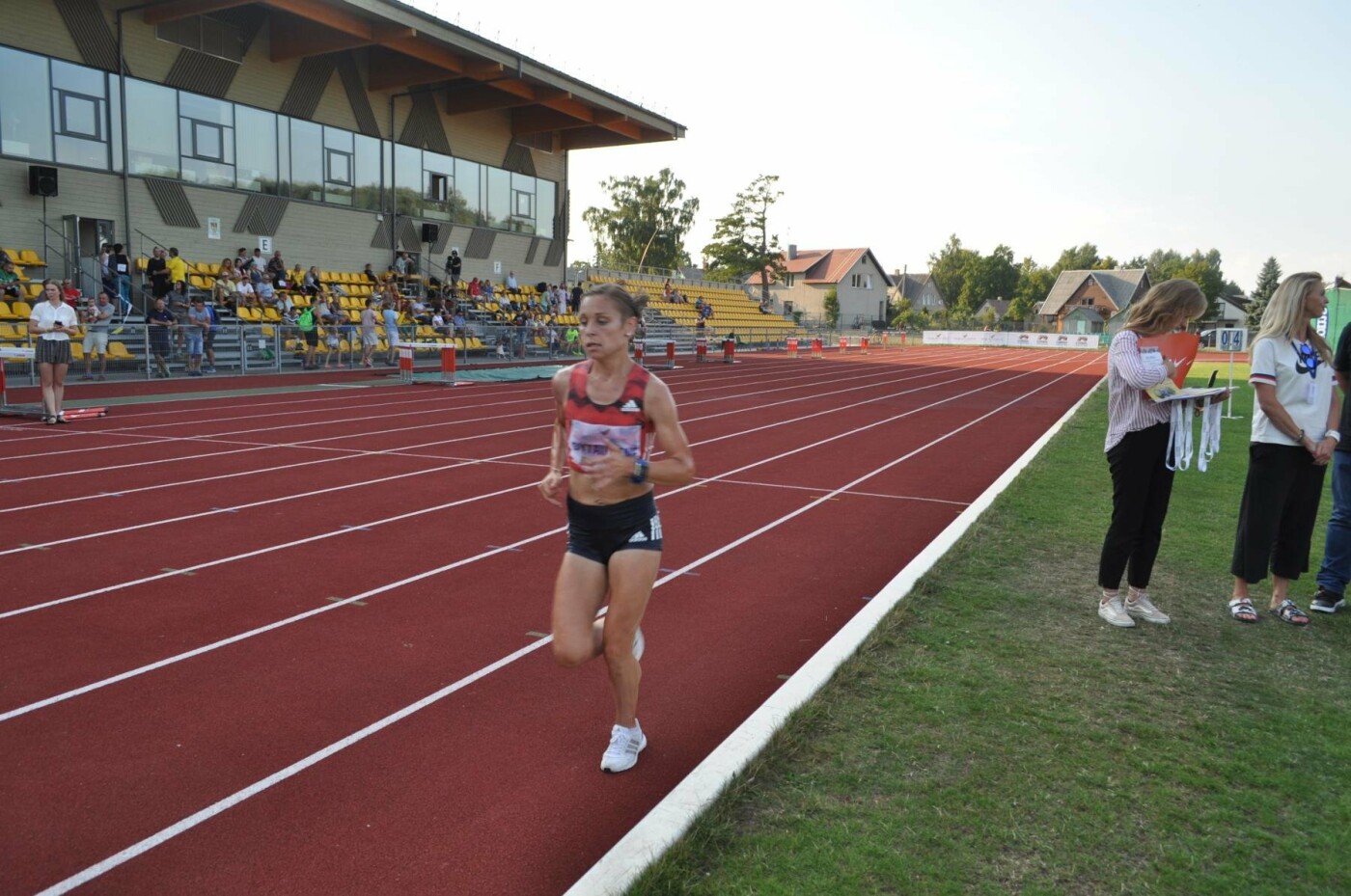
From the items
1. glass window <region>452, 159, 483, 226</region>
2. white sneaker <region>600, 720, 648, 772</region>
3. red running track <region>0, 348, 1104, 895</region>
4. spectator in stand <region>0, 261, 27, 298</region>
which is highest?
glass window <region>452, 159, 483, 226</region>

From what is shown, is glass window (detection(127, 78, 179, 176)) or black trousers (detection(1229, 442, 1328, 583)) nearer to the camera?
black trousers (detection(1229, 442, 1328, 583))

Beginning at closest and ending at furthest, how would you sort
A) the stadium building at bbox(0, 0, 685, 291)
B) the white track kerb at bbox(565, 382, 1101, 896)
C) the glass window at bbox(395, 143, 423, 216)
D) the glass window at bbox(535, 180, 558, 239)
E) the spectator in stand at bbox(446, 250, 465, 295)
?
the white track kerb at bbox(565, 382, 1101, 896) → the stadium building at bbox(0, 0, 685, 291) → the glass window at bbox(395, 143, 423, 216) → the spectator in stand at bbox(446, 250, 465, 295) → the glass window at bbox(535, 180, 558, 239)

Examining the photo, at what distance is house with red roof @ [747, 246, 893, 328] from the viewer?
89.7m

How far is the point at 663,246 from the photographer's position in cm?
9006

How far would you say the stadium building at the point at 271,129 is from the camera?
21359mm

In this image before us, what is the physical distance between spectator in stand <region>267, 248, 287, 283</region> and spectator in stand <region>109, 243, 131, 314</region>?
3.82 metres

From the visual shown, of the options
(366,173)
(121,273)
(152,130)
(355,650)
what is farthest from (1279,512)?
(366,173)

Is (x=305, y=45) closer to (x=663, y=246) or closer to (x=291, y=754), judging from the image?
(x=291, y=754)

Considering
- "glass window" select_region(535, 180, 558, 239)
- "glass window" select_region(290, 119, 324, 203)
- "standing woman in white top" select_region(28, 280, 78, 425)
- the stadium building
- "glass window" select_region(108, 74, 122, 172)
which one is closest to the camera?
"standing woman in white top" select_region(28, 280, 78, 425)

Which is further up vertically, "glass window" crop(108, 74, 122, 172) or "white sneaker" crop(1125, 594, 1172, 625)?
"glass window" crop(108, 74, 122, 172)

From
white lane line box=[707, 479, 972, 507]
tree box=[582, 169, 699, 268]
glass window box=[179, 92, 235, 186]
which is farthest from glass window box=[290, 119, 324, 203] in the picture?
tree box=[582, 169, 699, 268]

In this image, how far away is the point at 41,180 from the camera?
2072 centimetres

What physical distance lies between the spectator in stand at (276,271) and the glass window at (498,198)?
11.2m

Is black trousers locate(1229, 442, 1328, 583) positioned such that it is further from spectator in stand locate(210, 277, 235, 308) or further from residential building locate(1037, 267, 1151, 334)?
residential building locate(1037, 267, 1151, 334)
